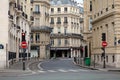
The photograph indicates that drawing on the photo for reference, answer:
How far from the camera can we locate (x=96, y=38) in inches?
2274

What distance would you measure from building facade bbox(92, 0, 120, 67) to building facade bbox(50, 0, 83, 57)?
76360 mm

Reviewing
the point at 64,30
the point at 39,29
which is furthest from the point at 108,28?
the point at 64,30

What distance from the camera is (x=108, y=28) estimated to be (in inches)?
1964

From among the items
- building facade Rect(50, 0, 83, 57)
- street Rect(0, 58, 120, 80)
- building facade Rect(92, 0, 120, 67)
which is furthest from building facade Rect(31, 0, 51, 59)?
street Rect(0, 58, 120, 80)

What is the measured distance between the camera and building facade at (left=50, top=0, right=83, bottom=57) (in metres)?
136

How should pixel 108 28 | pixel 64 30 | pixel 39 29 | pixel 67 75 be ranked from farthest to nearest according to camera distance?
pixel 64 30, pixel 39 29, pixel 108 28, pixel 67 75

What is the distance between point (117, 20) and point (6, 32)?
41.6 feet

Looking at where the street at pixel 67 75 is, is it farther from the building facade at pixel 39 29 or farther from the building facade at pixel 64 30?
the building facade at pixel 64 30

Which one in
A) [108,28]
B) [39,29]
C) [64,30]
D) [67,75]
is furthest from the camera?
[64,30]

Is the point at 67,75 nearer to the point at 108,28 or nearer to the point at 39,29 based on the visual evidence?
the point at 108,28

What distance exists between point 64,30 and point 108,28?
8739 centimetres

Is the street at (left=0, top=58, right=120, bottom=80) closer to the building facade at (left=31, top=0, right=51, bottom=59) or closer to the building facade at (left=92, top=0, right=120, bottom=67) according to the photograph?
the building facade at (left=92, top=0, right=120, bottom=67)

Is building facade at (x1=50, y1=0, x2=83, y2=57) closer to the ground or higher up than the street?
higher up

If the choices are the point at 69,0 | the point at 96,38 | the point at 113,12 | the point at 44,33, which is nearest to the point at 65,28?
the point at 69,0
